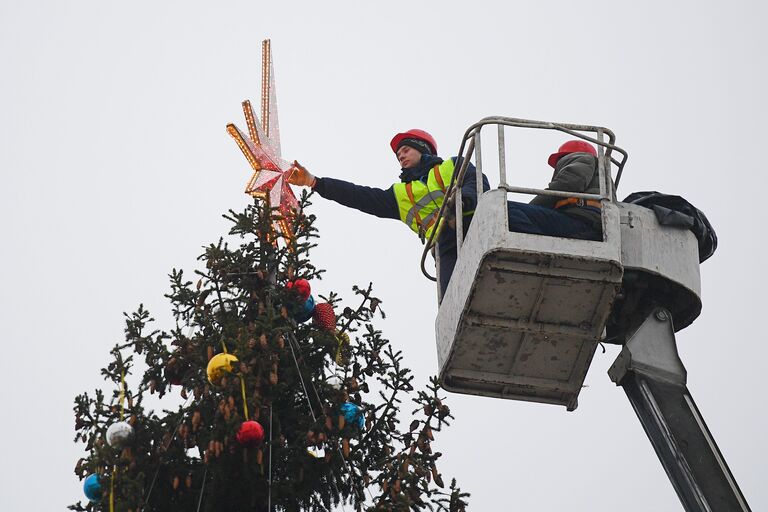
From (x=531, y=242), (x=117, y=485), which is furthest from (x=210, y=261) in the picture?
(x=531, y=242)

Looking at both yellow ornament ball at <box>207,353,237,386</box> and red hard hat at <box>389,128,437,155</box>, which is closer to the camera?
yellow ornament ball at <box>207,353,237,386</box>

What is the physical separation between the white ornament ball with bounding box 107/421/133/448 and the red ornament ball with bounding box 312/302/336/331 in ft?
6.51

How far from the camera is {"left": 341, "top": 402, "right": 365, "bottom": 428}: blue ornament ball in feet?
35.0

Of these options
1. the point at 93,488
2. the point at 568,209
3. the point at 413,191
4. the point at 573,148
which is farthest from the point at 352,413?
the point at 573,148

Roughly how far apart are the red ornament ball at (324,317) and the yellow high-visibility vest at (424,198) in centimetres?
134

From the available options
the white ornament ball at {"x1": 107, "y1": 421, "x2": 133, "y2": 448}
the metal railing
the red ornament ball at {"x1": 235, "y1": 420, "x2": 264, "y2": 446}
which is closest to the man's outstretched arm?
the metal railing

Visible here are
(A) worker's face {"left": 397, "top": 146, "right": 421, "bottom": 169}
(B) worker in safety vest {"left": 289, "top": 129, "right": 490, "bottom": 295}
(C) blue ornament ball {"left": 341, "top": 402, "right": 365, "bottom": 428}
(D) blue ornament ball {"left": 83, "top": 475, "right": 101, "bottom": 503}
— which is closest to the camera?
(D) blue ornament ball {"left": 83, "top": 475, "right": 101, "bottom": 503}

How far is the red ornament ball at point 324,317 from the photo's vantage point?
11.3 meters

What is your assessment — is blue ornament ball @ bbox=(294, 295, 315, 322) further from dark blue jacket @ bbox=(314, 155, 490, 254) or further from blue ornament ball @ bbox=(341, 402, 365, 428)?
dark blue jacket @ bbox=(314, 155, 490, 254)

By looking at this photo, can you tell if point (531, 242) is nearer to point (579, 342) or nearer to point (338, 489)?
point (579, 342)

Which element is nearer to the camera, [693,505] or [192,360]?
[693,505]

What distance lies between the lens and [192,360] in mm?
10648

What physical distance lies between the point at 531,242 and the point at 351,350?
6.76ft

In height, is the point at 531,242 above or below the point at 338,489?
above
